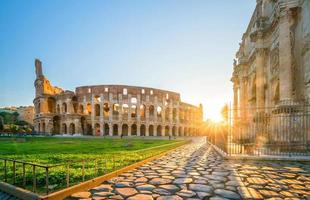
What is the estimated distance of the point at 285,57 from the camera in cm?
1057

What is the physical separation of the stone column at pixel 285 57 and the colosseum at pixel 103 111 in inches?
1492

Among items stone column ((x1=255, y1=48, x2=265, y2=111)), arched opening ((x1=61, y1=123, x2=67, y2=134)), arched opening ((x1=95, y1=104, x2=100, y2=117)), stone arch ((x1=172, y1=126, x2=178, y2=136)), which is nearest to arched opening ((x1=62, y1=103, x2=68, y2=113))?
arched opening ((x1=61, y1=123, x2=67, y2=134))

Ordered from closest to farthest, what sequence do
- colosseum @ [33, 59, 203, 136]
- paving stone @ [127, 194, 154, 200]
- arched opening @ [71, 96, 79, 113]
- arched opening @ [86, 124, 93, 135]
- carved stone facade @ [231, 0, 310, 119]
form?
paving stone @ [127, 194, 154, 200]
carved stone facade @ [231, 0, 310, 119]
colosseum @ [33, 59, 203, 136]
arched opening @ [86, 124, 93, 135]
arched opening @ [71, 96, 79, 113]

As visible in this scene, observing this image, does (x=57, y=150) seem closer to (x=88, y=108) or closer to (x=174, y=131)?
(x=88, y=108)

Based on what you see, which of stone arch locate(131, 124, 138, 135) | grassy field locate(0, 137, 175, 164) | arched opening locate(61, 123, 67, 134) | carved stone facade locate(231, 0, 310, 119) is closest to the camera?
grassy field locate(0, 137, 175, 164)

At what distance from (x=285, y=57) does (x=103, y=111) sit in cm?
3919

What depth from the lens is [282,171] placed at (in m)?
5.67

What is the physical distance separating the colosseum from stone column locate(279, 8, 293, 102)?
37900 millimetres

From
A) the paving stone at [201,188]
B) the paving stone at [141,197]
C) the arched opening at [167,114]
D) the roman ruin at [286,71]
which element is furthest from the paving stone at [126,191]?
the arched opening at [167,114]

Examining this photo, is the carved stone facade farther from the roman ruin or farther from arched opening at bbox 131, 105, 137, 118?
arched opening at bbox 131, 105, 137, 118

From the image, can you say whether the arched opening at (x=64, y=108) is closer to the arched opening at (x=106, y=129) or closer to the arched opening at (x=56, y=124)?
the arched opening at (x=56, y=124)

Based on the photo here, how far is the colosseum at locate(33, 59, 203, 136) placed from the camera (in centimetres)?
4547

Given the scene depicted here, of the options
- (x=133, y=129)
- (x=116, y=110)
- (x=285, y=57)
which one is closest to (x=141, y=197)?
(x=285, y=57)

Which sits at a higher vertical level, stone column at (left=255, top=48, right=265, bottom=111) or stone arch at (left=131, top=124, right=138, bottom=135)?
stone column at (left=255, top=48, right=265, bottom=111)
